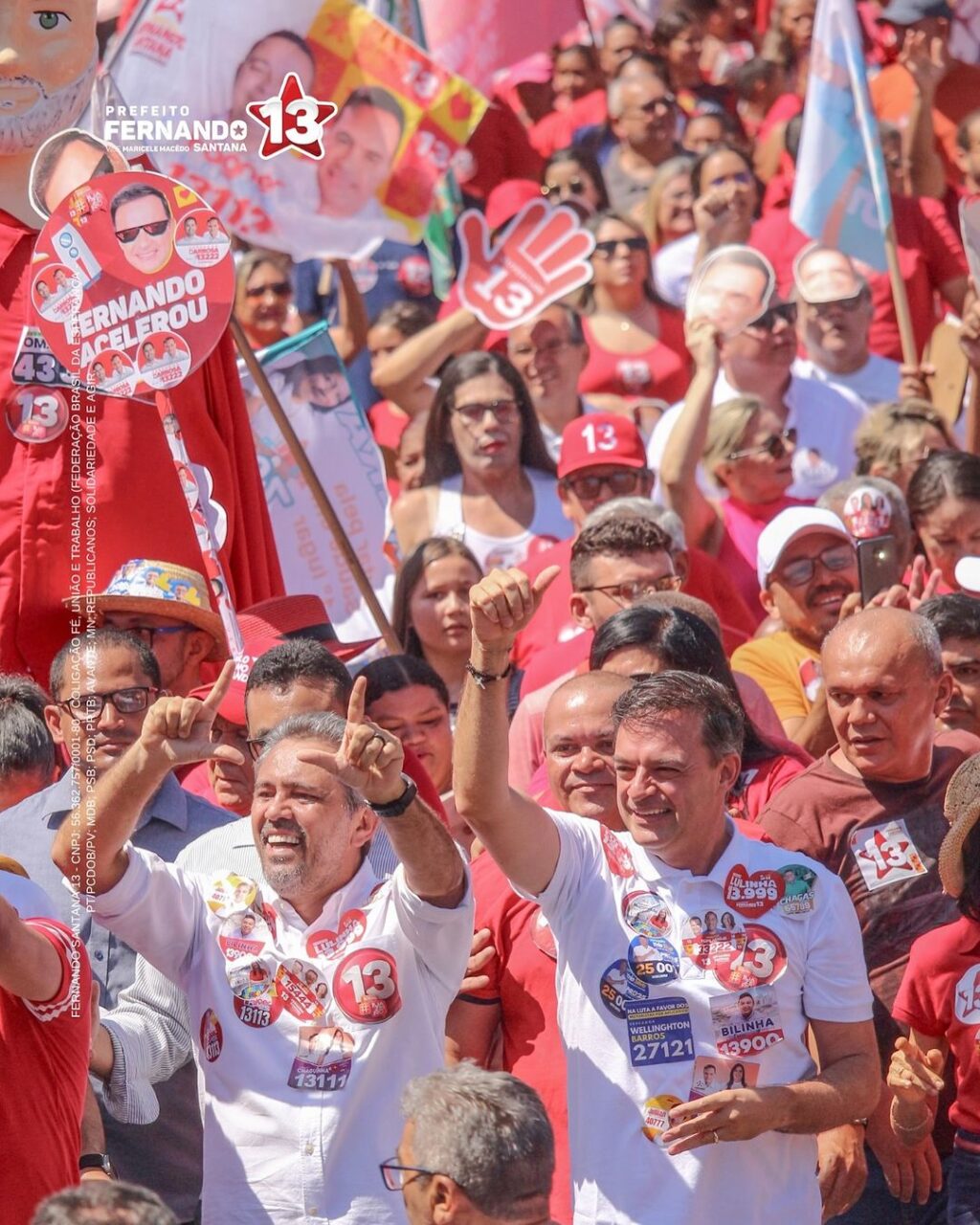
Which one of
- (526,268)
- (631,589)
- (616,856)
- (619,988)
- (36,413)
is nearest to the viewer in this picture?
(619,988)

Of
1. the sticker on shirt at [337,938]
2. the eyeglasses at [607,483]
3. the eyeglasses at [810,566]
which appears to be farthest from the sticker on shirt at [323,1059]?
the eyeglasses at [607,483]

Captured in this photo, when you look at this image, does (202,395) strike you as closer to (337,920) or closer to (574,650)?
(574,650)

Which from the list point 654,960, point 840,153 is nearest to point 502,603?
point 654,960

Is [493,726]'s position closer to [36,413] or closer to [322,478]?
[36,413]

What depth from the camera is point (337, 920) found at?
14.2 feet

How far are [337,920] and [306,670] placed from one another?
949 millimetres

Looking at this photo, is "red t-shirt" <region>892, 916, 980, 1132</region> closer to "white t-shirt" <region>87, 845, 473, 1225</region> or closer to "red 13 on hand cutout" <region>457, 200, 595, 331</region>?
"white t-shirt" <region>87, 845, 473, 1225</region>

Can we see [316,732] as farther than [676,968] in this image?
Yes

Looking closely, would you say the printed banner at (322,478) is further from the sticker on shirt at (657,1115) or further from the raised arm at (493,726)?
the sticker on shirt at (657,1115)

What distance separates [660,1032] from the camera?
4.18 meters

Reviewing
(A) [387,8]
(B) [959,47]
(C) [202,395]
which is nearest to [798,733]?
(C) [202,395]

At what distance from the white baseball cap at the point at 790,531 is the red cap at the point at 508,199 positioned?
4.23 metres

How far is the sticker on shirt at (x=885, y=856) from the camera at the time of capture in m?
5.02

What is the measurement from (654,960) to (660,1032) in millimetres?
131
